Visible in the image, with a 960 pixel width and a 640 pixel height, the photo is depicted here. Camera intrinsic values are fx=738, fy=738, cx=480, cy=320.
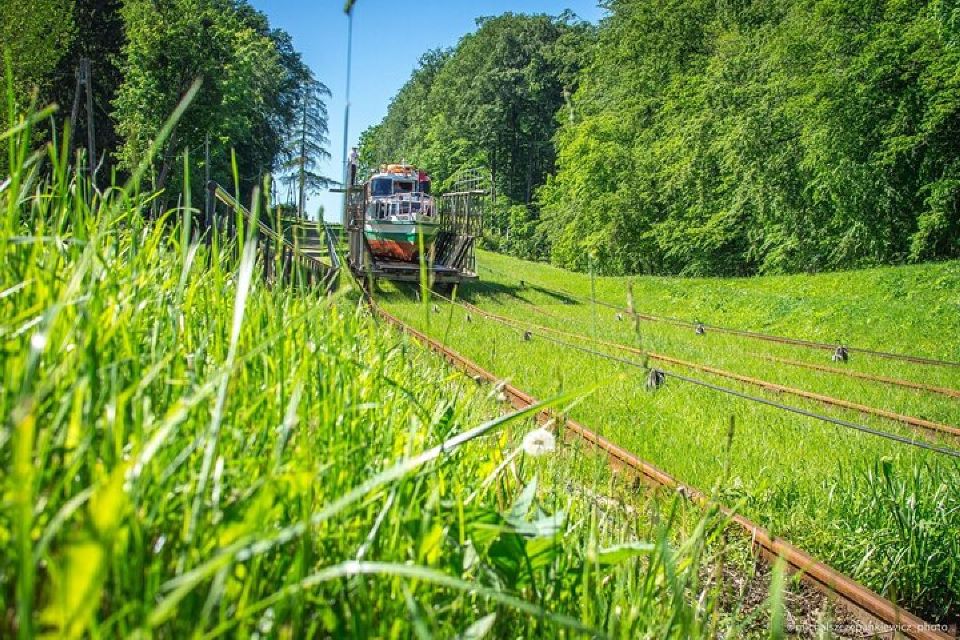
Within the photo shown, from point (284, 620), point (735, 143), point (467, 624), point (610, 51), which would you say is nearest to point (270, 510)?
point (284, 620)

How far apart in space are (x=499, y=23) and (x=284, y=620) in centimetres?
8427

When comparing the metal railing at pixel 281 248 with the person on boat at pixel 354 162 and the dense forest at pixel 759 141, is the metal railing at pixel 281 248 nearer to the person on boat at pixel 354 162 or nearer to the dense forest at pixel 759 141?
the person on boat at pixel 354 162

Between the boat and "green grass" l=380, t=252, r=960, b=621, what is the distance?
2.93 metres

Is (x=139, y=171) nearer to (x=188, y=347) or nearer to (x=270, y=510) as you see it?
(x=188, y=347)

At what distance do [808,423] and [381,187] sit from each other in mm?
20130

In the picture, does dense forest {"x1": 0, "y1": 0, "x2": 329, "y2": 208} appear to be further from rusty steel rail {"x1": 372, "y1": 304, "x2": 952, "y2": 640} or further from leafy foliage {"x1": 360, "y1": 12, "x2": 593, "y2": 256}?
rusty steel rail {"x1": 372, "y1": 304, "x2": 952, "y2": 640}

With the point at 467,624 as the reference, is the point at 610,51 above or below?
above

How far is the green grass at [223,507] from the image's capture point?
72 cm

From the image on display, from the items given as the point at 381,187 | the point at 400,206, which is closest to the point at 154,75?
the point at 381,187

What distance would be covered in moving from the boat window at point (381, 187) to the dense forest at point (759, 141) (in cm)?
1958

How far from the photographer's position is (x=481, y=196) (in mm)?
22344

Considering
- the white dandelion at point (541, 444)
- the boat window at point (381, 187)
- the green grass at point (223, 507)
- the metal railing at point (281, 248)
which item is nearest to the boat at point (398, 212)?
the boat window at point (381, 187)

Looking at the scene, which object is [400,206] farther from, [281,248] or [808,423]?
[281,248]

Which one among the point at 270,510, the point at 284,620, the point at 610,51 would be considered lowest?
the point at 284,620
